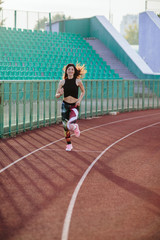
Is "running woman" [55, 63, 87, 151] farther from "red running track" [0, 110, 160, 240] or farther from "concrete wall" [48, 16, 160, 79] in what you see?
"concrete wall" [48, 16, 160, 79]

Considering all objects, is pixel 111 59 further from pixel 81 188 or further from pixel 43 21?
pixel 81 188

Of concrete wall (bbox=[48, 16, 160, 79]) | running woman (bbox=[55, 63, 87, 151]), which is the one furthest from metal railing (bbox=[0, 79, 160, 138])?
concrete wall (bbox=[48, 16, 160, 79])

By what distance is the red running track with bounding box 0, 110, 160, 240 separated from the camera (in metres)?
5.86

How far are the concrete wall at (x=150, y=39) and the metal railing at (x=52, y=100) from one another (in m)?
8.43

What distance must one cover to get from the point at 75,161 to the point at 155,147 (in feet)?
10.1

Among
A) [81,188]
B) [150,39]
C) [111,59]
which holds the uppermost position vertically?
[150,39]

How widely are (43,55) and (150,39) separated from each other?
987cm

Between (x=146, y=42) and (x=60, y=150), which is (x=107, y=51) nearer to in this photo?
(x=146, y=42)

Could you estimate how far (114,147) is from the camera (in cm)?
1283

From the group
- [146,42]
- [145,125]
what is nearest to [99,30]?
[146,42]

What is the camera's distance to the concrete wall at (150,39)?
34553 millimetres

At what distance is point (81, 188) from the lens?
8109 millimetres

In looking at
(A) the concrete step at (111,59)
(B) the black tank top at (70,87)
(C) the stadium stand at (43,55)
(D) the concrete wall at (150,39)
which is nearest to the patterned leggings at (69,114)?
(B) the black tank top at (70,87)

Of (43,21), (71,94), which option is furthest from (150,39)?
(71,94)
